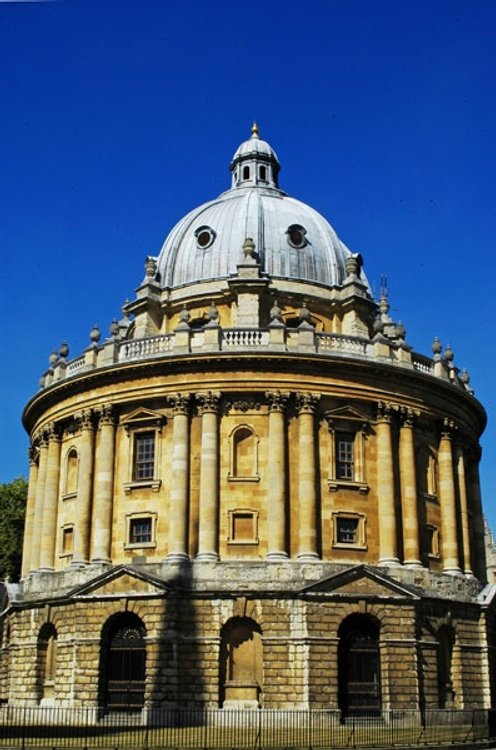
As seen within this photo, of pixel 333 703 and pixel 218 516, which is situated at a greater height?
pixel 218 516

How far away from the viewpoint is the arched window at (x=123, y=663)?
1492 inches

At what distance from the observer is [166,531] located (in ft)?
132

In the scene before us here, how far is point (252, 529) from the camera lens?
130 feet

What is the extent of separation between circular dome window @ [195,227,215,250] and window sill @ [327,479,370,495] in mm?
17337

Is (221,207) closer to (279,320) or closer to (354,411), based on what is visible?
(279,320)

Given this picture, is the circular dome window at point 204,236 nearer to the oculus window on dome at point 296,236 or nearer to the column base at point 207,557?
the oculus window on dome at point 296,236

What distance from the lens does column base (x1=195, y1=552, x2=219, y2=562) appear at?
127ft

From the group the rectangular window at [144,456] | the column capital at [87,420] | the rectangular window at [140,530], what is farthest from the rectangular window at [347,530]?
the column capital at [87,420]

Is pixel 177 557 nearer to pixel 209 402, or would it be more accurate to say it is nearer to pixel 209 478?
pixel 209 478

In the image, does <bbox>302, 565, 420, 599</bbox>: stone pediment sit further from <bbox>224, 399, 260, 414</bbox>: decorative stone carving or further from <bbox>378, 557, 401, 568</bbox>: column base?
<bbox>224, 399, 260, 414</bbox>: decorative stone carving

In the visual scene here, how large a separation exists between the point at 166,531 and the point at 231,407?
19.2 ft

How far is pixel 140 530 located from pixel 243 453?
5.46 metres

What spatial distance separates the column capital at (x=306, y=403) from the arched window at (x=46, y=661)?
14.1m

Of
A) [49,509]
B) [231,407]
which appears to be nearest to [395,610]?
[231,407]
